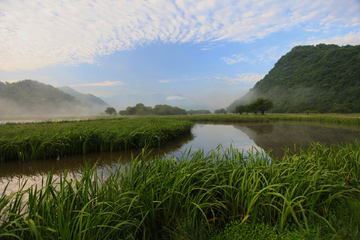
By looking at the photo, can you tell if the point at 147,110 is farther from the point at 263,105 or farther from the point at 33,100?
the point at 33,100

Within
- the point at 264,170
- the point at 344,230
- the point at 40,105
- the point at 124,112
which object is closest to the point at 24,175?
the point at 264,170

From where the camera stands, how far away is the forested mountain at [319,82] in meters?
55.1

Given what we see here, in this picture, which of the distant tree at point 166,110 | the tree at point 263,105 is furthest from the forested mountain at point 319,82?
the distant tree at point 166,110

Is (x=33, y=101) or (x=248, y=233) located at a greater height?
(x=33, y=101)

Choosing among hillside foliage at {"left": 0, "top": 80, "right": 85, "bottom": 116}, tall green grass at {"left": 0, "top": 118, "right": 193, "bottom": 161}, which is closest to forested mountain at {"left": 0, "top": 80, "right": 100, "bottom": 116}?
hillside foliage at {"left": 0, "top": 80, "right": 85, "bottom": 116}

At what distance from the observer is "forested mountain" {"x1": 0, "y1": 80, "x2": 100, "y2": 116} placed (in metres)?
70.0

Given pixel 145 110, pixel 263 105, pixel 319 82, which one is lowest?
pixel 145 110

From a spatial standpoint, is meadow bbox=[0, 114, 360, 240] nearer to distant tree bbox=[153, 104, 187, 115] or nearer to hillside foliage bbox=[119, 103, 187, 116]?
hillside foliage bbox=[119, 103, 187, 116]

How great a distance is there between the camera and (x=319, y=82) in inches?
2611

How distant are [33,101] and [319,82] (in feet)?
458

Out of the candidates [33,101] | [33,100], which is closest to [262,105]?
[33,101]

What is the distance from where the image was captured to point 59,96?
88.9m

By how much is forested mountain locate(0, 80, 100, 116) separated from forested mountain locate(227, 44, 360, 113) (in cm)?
11335

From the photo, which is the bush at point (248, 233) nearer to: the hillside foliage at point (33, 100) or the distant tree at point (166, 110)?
the distant tree at point (166, 110)
